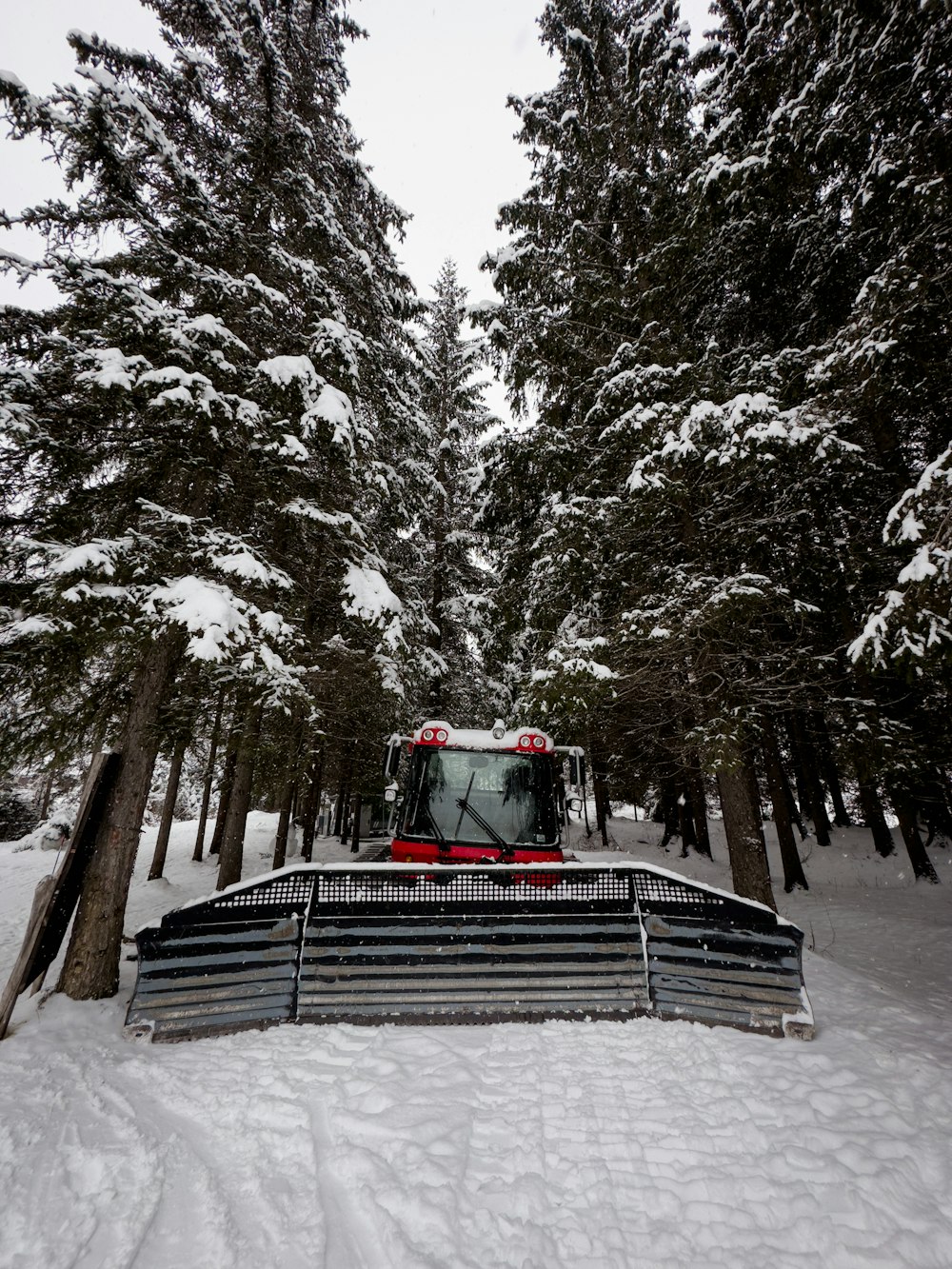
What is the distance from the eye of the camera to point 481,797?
6234mm

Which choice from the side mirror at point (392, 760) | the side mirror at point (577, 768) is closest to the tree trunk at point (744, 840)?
the side mirror at point (577, 768)

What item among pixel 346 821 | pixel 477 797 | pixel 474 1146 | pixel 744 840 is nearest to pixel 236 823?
pixel 477 797

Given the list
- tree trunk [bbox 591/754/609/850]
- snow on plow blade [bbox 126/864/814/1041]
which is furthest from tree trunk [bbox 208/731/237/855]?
tree trunk [bbox 591/754/609/850]

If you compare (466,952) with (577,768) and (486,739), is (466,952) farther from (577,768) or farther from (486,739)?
(486,739)

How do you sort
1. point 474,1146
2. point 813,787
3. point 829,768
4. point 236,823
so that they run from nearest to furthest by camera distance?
point 474,1146
point 236,823
point 813,787
point 829,768

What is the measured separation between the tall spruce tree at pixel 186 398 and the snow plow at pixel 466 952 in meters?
1.72

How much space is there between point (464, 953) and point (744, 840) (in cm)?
450

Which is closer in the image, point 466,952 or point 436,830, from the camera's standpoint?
point 466,952

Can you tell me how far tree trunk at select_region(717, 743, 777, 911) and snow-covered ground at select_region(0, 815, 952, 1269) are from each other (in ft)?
7.38

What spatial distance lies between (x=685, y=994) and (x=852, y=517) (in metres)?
6.53

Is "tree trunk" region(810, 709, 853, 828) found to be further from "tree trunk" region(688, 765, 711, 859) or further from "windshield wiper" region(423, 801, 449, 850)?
"windshield wiper" region(423, 801, 449, 850)

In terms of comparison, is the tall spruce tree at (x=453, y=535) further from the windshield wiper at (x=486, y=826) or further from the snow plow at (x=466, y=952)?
the snow plow at (x=466, y=952)

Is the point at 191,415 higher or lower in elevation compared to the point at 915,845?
higher

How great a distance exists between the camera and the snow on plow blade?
396cm
